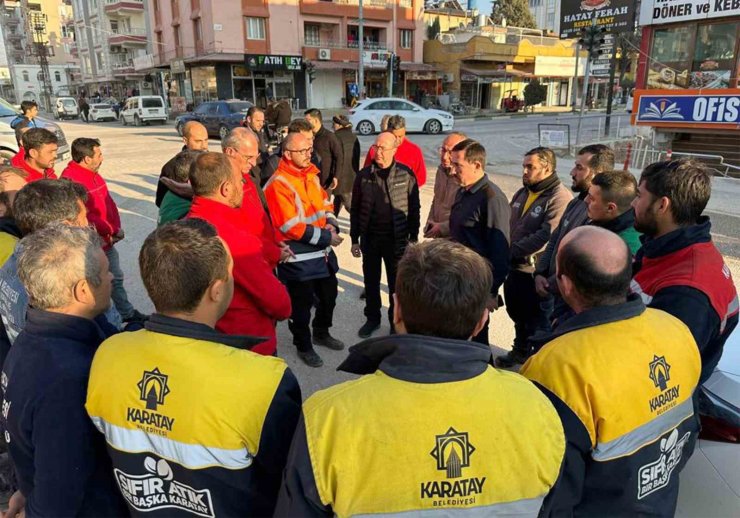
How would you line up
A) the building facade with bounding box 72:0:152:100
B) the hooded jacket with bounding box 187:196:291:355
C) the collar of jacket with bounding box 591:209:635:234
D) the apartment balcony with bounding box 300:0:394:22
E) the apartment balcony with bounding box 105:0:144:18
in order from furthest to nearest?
the building facade with bounding box 72:0:152:100, the apartment balcony with bounding box 105:0:144:18, the apartment balcony with bounding box 300:0:394:22, the collar of jacket with bounding box 591:209:635:234, the hooded jacket with bounding box 187:196:291:355

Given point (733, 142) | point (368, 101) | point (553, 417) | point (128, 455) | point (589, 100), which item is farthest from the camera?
point (589, 100)

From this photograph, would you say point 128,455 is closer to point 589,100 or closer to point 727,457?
point 727,457

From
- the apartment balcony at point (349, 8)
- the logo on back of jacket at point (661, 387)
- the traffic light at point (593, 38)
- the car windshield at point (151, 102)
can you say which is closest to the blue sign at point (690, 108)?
the traffic light at point (593, 38)

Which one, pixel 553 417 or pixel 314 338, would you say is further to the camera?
pixel 314 338

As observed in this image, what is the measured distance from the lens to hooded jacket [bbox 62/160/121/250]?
4359 millimetres

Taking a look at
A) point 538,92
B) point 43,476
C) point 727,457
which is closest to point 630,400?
point 727,457

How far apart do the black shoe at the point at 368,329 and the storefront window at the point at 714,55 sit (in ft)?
44.0

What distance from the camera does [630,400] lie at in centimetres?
155

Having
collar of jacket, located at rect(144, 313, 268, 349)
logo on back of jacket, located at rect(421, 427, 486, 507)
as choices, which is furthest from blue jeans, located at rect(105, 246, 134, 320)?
logo on back of jacket, located at rect(421, 427, 486, 507)

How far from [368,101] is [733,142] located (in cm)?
1339

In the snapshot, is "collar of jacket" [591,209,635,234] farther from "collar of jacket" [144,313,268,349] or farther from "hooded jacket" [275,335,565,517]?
"collar of jacket" [144,313,268,349]

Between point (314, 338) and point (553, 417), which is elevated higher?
point (553, 417)

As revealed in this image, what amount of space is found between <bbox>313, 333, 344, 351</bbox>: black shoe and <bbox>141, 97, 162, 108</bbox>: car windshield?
29533mm

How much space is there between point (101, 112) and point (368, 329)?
3724 cm
